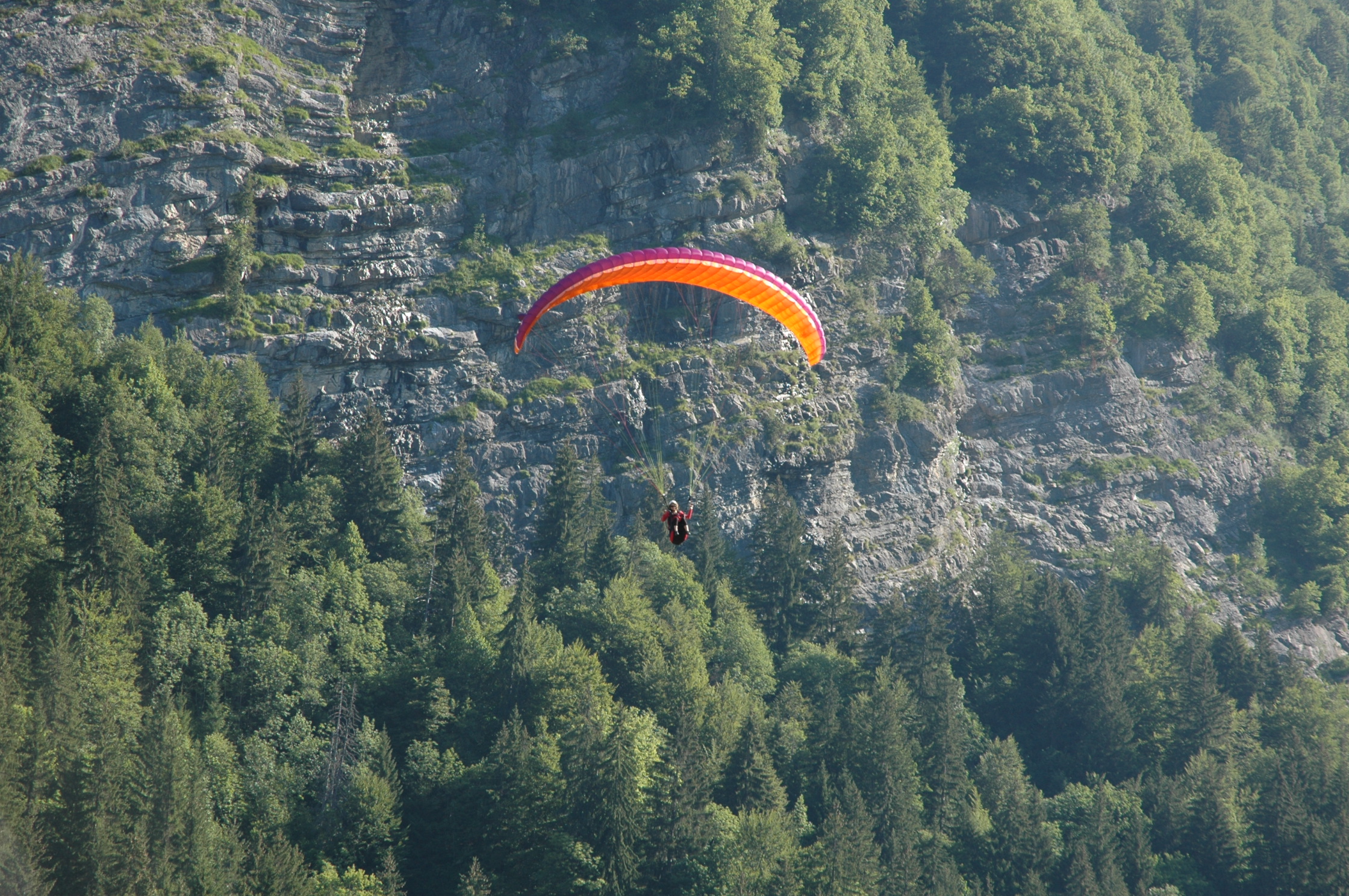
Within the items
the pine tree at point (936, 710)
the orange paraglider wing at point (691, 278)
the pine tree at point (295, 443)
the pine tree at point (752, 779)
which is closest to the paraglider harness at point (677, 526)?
the orange paraglider wing at point (691, 278)

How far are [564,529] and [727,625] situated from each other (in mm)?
6955

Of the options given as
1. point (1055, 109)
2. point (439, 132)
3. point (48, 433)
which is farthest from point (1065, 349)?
point (48, 433)

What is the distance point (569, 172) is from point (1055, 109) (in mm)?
25431

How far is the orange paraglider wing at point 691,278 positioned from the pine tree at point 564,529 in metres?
15.8

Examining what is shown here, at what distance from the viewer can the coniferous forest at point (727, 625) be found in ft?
136

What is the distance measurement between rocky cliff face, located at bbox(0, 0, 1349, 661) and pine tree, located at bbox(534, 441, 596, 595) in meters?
2.35

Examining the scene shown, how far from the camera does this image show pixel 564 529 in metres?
54.6

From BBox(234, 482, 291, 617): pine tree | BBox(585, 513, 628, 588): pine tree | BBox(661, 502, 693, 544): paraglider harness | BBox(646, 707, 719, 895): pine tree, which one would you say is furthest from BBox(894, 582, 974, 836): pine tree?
BBox(234, 482, 291, 617): pine tree

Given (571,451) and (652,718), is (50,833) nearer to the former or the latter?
(652,718)

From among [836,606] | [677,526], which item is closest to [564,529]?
[836,606]

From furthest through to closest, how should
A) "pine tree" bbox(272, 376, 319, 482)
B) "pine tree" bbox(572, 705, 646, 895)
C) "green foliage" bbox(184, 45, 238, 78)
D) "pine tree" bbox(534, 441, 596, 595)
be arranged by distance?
"green foliage" bbox(184, 45, 238, 78) < "pine tree" bbox(534, 441, 596, 595) < "pine tree" bbox(272, 376, 319, 482) < "pine tree" bbox(572, 705, 646, 895)

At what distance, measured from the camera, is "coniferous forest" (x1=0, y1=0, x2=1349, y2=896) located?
136 ft

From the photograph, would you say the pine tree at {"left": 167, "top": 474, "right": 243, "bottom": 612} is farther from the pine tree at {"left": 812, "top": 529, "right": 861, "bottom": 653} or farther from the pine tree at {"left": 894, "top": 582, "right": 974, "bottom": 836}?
the pine tree at {"left": 894, "top": 582, "right": 974, "bottom": 836}

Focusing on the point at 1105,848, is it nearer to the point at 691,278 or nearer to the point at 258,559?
the point at 691,278
